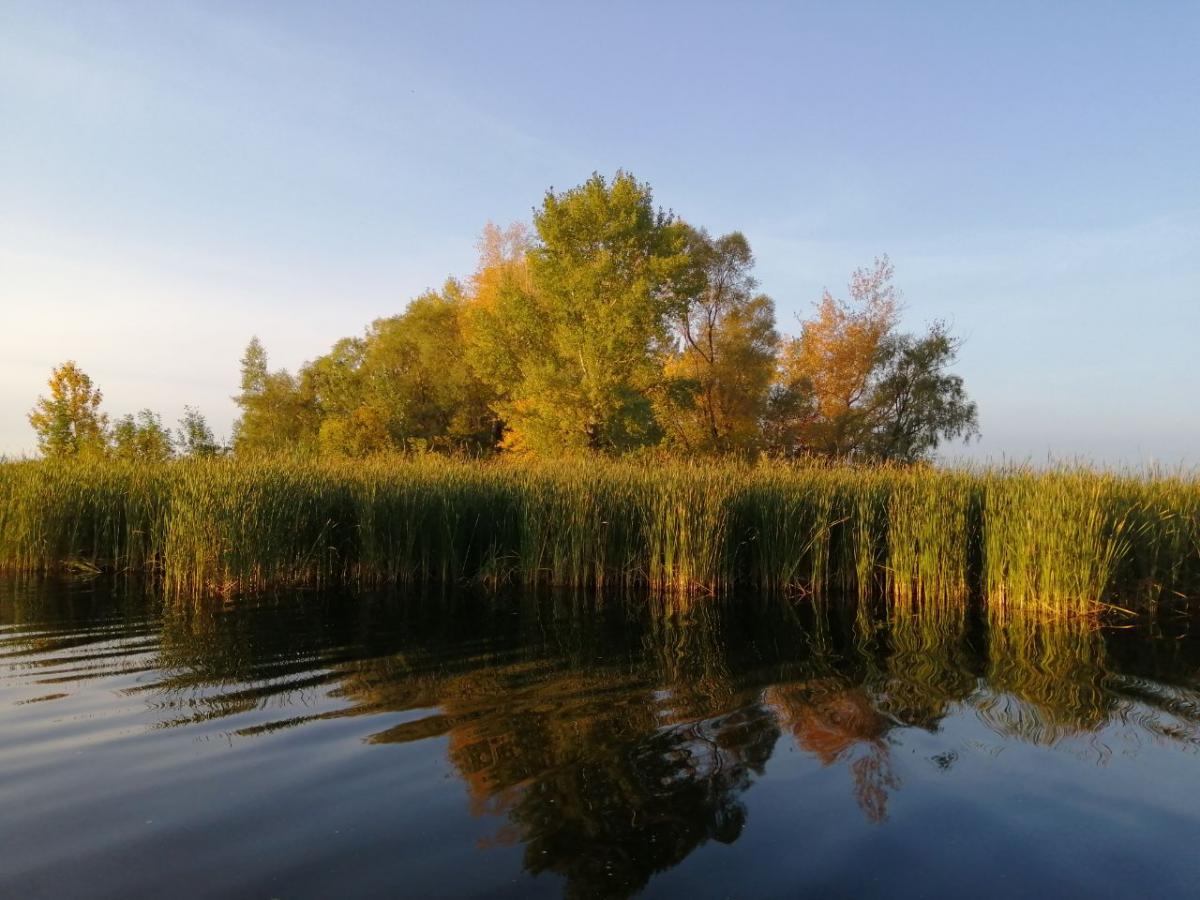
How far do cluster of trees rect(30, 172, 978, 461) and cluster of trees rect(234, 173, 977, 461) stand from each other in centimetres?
8

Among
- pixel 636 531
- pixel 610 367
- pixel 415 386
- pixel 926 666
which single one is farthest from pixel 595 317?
pixel 926 666

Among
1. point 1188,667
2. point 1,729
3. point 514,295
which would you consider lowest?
point 1188,667

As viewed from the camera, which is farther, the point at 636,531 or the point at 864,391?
the point at 864,391

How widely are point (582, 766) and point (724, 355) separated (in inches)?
1321

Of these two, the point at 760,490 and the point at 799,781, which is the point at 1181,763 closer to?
the point at 799,781

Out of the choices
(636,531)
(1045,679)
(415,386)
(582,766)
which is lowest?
(1045,679)

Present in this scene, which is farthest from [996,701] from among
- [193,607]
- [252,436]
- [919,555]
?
[252,436]

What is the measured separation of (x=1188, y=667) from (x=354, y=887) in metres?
7.35

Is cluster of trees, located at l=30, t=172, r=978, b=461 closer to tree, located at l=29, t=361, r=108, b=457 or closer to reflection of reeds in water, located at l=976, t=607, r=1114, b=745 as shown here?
tree, located at l=29, t=361, r=108, b=457

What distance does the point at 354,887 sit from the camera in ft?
9.95

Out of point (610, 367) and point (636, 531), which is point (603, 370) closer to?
point (610, 367)

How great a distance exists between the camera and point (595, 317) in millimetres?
29031

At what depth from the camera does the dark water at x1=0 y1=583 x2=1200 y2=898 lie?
3242 mm

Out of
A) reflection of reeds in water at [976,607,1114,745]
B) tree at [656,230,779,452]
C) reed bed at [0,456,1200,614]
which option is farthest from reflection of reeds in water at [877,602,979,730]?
tree at [656,230,779,452]
